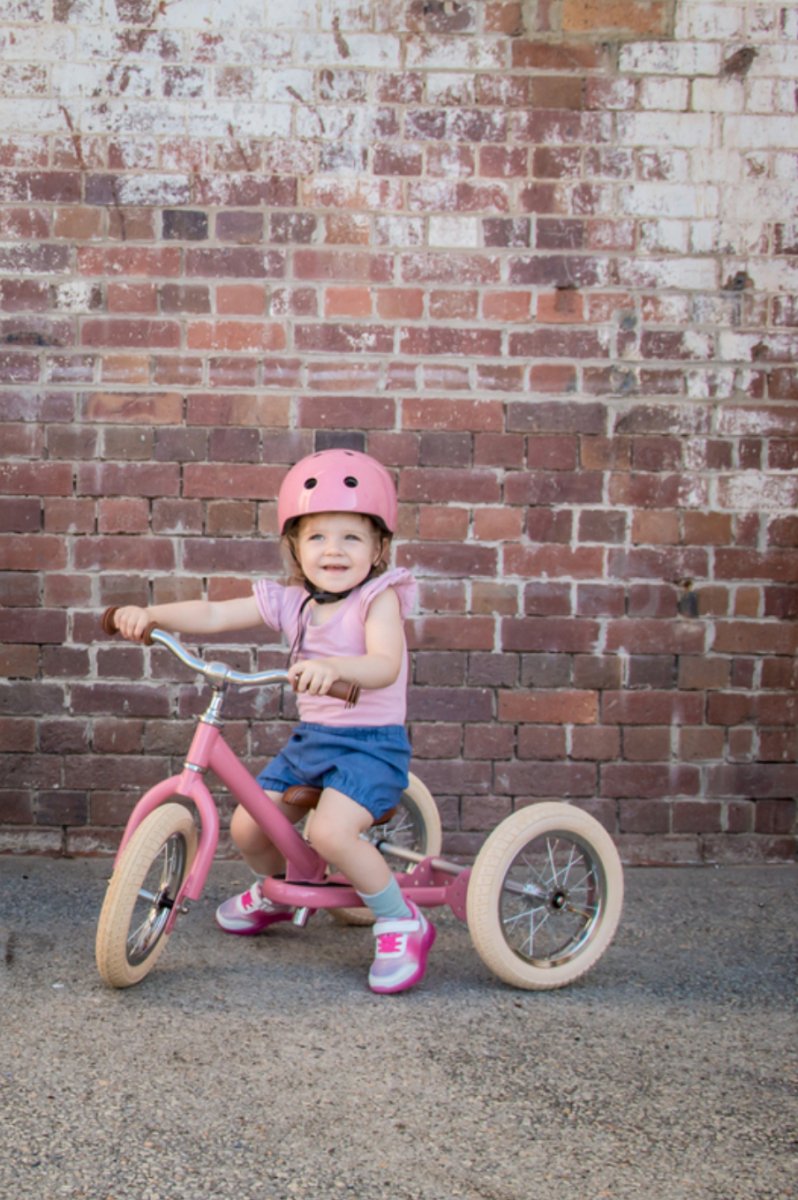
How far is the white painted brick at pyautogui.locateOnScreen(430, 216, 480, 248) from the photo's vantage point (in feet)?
13.5

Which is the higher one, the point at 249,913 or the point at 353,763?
the point at 353,763

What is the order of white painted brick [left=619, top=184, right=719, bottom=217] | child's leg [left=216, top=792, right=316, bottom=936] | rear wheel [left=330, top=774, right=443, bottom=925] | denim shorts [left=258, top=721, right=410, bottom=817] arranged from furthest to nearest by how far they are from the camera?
white painted brick [left=619, top=184, right=719, bottom=217]
rear wheel [left=330, top=774, right=443, bottom=925]
child's leg [left=216, top=792, right=316, bottom=936]
denim shorts [left=258, top=721, right=410, bottom=817]

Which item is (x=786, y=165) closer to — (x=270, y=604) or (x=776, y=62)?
(x=776, y=62)

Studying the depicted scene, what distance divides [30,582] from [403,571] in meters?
1.39

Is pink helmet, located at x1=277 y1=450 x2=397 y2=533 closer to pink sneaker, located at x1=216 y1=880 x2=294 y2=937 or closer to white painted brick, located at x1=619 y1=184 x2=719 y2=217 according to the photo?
pink sneaker, located at x1=216 y1=880 x2=294 y2=937

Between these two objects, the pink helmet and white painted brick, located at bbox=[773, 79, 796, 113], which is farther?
white painted brick, located at bbox=[773, 79, 796, 113]

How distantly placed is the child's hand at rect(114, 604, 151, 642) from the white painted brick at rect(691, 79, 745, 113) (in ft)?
7.89

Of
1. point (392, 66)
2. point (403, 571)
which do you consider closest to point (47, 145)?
point (392, 66)

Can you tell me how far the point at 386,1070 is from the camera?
2750 mm

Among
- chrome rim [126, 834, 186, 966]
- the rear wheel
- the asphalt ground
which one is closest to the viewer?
the asphalt ground

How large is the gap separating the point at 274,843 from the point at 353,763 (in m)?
0.30

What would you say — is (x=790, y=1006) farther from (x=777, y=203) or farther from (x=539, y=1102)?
(x=777, y=203)

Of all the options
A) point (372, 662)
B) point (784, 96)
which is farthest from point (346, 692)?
point (784, 96)

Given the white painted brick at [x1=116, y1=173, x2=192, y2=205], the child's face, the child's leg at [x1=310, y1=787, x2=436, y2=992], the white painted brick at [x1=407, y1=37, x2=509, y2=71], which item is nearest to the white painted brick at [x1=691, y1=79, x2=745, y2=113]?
the white painted brick at [x1=407, y1=37, x2=509, y2=71]
